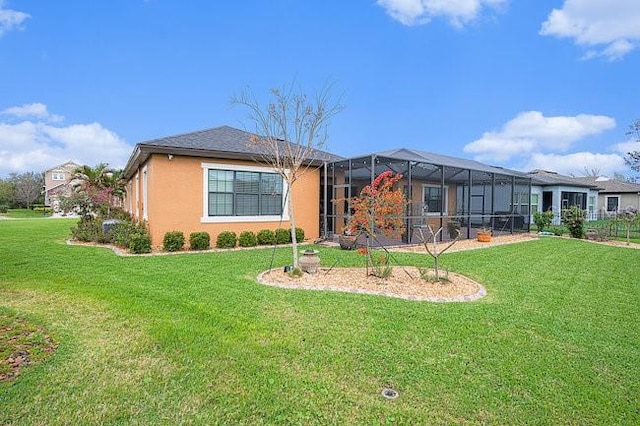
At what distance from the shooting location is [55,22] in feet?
41.4

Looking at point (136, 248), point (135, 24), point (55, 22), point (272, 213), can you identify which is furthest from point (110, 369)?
point (55, 22)

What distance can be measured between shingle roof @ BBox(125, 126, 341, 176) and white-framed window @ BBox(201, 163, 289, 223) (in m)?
0.56

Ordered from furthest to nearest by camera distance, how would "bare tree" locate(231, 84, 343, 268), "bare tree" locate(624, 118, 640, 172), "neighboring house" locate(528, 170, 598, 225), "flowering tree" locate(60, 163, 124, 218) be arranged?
"neighboring house" locate(528, 170, 598, 225) < "bare tree" locate(624, 118, 640, 172) < "flowering tree" locate(60, 163, 124, 218) < "bare tree" locate(231, 84, 343, 268)

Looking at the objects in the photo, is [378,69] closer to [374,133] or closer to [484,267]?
[374,133]

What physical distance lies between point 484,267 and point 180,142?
9472 mm

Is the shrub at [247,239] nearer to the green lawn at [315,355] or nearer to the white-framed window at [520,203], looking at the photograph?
the green lawn at [315,355]

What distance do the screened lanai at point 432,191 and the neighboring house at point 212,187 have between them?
125 centimetres

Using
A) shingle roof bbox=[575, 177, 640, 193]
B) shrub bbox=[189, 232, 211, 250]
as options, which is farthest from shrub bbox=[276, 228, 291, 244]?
shingle roof bbox=[575, 177, 640, 193]

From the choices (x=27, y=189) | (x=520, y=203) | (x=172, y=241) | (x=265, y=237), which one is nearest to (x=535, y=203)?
(x=520, y=203)

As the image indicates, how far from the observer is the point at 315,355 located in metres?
3.73

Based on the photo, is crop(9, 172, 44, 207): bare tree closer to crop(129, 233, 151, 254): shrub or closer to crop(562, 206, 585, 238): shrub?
crop(129, 233, 151, 254): shrub

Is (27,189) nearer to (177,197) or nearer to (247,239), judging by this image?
(177,197)

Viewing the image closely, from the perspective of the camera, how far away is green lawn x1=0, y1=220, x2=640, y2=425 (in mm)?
2830

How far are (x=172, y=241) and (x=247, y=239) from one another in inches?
92.6
